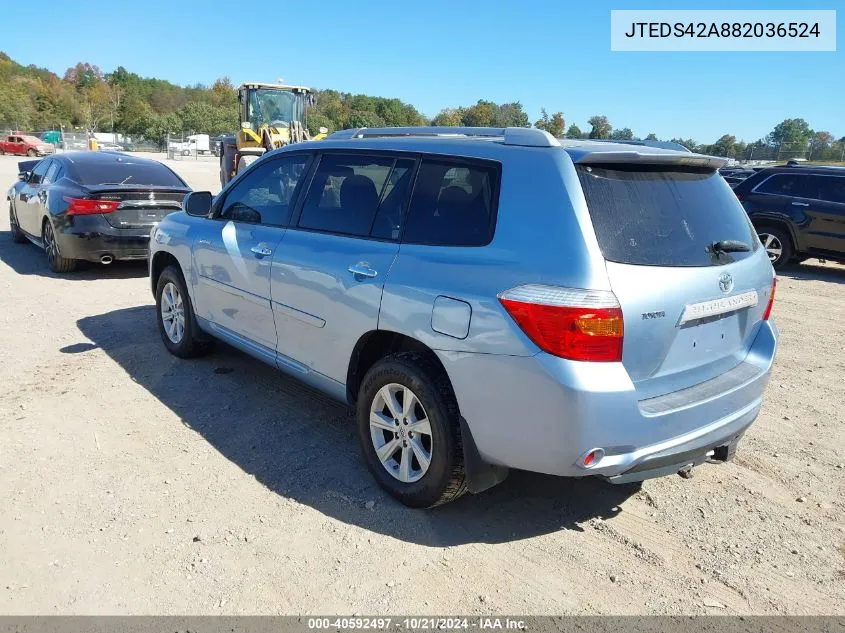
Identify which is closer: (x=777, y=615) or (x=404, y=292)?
(x=777, y=615)

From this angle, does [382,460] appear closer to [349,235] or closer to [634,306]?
[349,235]

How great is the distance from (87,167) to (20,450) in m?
6.21

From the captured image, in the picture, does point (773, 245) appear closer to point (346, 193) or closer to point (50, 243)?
point (346, 193)

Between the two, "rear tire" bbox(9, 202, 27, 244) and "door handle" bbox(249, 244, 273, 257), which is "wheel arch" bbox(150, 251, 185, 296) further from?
"rear tire" bbox(9, 202, 27, 244)

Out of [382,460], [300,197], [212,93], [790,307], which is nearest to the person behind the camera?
[382,460]

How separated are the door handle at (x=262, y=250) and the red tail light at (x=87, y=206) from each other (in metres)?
4.94

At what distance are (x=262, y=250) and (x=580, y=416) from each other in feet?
8.06

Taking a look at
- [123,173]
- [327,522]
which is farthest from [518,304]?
[123,173]

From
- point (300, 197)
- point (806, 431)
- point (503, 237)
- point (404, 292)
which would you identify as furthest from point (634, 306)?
point (806, 431)

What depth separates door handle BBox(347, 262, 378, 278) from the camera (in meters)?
3.37

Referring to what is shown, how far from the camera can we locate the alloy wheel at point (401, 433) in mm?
3238

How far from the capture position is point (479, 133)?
3.68 m

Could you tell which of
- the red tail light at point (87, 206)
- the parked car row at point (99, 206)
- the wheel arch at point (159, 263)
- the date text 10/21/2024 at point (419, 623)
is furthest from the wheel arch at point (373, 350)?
the red tail light at point (87, 206)

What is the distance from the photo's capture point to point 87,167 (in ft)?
29.4
